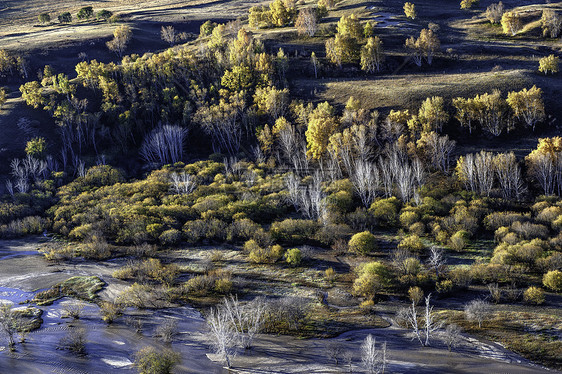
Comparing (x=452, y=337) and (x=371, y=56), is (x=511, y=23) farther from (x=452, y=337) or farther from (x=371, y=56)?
(x=452, y=337)

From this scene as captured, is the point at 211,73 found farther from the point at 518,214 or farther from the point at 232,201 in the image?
the point at 518,214

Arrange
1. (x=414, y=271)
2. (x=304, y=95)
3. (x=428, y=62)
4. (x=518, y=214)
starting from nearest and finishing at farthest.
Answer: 1. (x=414, y=271)
2. (x=518, y=214)
3. (x=304, y=95)
4. (x=428, y=62)

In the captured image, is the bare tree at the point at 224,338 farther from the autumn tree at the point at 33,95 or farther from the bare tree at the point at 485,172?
the autumn tree at the point at 33,95

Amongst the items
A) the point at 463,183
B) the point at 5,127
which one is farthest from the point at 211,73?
the point at 463,183

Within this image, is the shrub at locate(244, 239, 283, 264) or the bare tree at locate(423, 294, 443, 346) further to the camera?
the shrub at locate(244, 239, 283, 264)

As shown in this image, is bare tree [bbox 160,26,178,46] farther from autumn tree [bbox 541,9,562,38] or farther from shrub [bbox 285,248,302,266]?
shrub [bbox 285,248,302,266]

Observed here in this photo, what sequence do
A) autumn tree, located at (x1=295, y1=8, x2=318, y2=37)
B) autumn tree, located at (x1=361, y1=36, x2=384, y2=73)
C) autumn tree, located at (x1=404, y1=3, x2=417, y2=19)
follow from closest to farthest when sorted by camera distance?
1. autumn tree, located at (x1=361, y1=36, x2=384, y2=73)
2. autumn tree, located at (x1=295, y1=8, x2=318, y2=37)
3. autumn tree, located at (x1=404, y1=3, x2=417, y2=19)

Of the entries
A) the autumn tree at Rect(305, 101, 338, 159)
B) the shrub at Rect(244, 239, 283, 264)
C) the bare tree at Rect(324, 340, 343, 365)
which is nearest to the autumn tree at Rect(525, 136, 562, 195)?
the autumn tree at Rect(305, 101, 338, 159)
